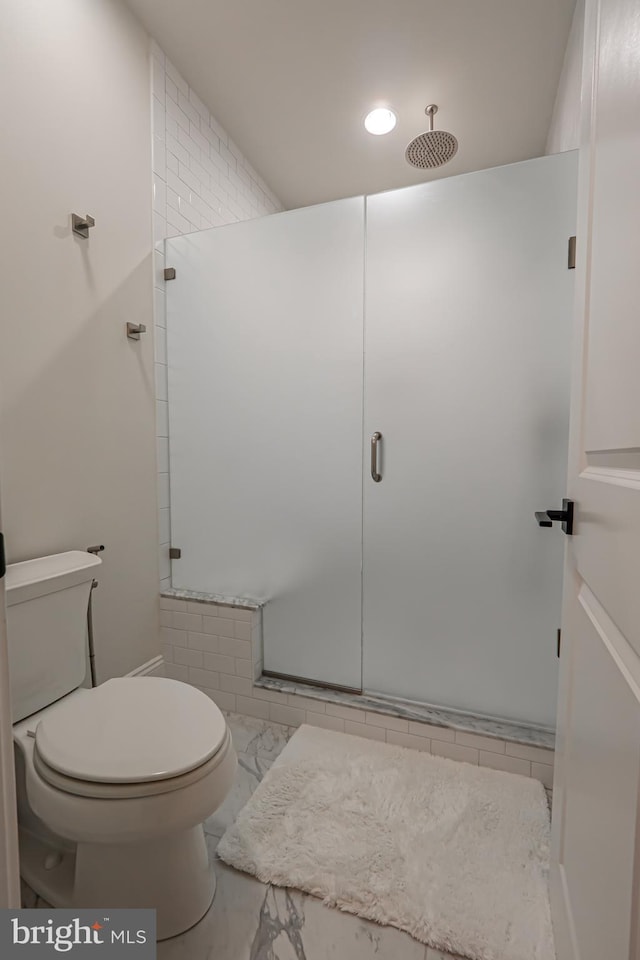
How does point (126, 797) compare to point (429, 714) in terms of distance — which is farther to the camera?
point (429, 714)

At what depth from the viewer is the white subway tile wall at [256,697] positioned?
1.46 m

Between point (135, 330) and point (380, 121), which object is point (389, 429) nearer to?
point (135, 330)

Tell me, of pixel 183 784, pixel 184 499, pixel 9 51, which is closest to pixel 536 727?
pixel 183 784

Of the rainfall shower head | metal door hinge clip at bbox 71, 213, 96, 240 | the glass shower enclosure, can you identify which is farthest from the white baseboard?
the rainfall shower head

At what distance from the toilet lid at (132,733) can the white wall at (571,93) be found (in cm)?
209

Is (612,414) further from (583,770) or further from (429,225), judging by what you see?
(429,225)

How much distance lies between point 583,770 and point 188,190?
97.1 inches

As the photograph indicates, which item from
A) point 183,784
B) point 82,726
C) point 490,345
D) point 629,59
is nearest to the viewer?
point 629,59

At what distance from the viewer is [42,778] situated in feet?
3.02

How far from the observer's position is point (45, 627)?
3.96ft

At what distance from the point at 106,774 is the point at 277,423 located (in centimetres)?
123

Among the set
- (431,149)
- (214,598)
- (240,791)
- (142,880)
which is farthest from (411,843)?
(431,149)

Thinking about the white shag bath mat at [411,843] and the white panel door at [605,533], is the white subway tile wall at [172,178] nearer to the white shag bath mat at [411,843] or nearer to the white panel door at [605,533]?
the white shag bath mat at [411,843]

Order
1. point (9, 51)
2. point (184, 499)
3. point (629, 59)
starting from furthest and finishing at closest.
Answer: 1. point (184, 499)
2. point (9, 51)
3. point (629, 59)
